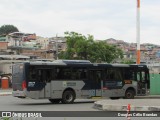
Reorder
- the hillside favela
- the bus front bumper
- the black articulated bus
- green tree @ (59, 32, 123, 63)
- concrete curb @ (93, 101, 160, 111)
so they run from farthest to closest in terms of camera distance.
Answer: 1. green tree @ (59, 32, 123, 63)
2. the hillside favela
3. the black articulated bus
4. the bus front bumper
5. concrete curb @ (93, 101, 160, 111)

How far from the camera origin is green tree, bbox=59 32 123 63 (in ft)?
208

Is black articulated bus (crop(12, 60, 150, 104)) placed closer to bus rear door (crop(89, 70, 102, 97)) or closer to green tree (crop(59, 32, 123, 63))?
bus rear door (crop(89, 70, 102, 97))

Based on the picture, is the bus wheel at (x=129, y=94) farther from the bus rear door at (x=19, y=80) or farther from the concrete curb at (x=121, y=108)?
the concrete curb at (x=121, y=108)

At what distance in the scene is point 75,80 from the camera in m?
28.4

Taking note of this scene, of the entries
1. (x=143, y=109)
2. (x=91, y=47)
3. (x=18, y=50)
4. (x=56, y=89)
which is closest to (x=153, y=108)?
(x=143, y=109)

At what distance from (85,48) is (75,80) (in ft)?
118

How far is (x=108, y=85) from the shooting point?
30297 millimetres

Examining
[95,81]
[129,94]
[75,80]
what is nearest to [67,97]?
[75,80]

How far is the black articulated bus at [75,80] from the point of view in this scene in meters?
26.7

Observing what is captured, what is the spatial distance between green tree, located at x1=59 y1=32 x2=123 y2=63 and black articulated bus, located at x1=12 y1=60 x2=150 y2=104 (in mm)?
31060

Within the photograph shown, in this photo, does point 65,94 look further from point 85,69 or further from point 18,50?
point 18,50

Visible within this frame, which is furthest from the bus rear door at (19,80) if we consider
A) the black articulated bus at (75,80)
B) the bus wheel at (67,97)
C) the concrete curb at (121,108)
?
the concrete curb at (121,108)

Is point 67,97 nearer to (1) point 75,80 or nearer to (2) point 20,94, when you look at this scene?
(1) point 75,80

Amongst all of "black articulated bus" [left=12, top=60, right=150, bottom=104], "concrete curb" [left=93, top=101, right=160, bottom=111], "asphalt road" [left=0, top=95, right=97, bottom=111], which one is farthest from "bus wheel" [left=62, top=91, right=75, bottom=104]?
"concrete curb" [left=93, top=101, right=160, bottom=111]
